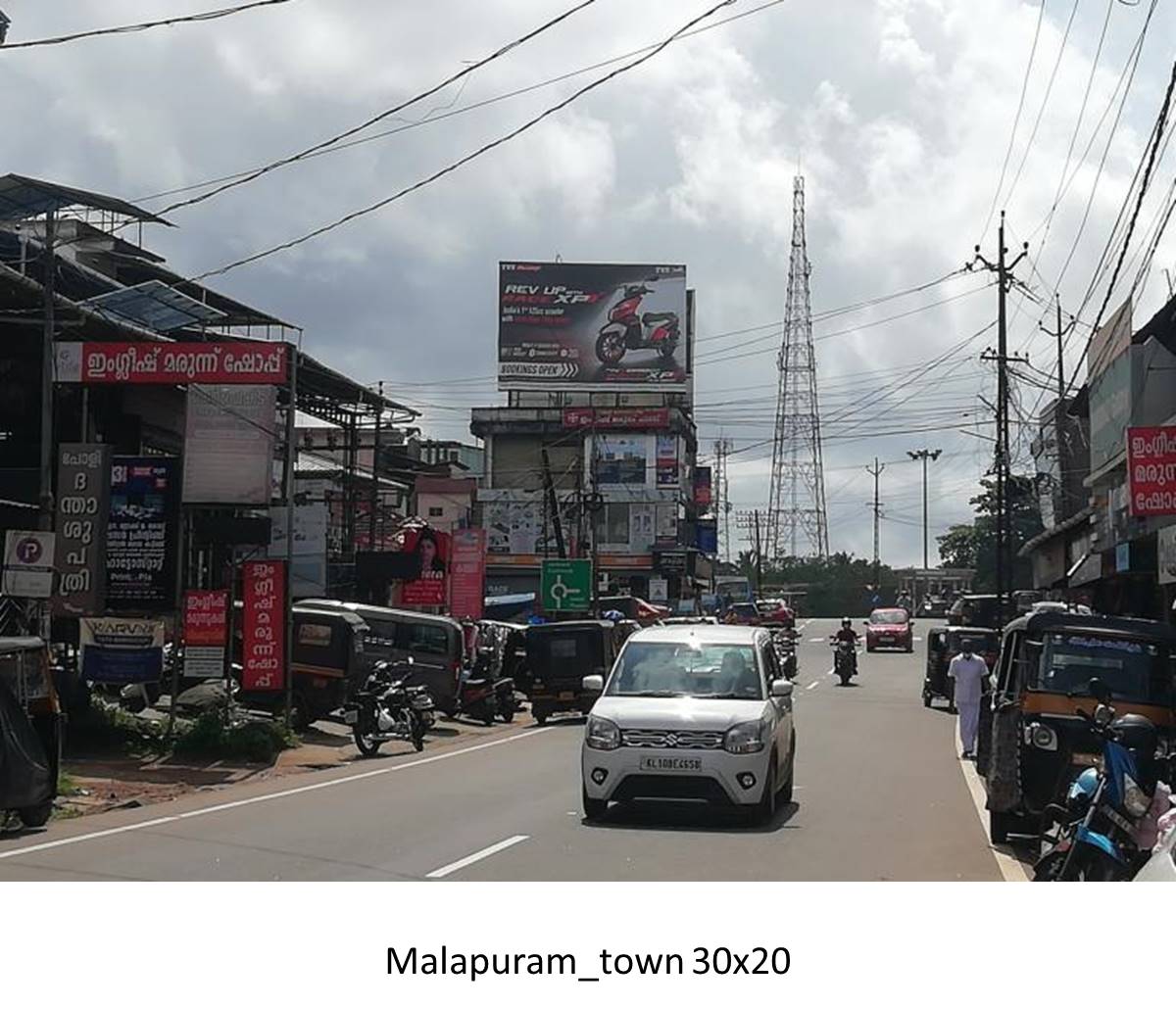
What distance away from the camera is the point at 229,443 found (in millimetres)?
24922

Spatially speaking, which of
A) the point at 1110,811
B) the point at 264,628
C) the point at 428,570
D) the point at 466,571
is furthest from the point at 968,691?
the point at 466,571

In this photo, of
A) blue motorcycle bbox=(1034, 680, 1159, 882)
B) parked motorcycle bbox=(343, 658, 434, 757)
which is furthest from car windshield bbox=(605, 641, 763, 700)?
parked motorcycle bbox=(343, 658, 434, 757)

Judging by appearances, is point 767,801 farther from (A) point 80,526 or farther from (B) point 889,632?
(B) point 889,632

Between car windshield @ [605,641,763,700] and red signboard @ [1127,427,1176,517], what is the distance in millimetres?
10483

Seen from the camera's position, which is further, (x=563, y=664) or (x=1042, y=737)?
(x=563, y=664)

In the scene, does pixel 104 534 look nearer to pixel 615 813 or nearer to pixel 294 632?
pixel 294 632

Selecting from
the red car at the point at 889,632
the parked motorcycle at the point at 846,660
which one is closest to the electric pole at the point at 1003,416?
the parked motorcycle at the point at 846,660

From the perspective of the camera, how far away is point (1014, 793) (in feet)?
42.5

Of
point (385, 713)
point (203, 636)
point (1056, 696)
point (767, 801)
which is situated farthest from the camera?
point (385, 713)

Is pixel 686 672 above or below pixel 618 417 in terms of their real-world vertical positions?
below

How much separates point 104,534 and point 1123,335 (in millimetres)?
21806

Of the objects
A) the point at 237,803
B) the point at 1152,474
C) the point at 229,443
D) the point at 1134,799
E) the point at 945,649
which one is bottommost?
the point at 237,803

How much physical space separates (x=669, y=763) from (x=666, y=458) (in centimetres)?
6609

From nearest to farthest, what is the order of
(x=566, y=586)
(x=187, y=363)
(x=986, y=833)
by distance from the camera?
1. (x=986, y=833)
2. (x=187, y=363)
3. (x=566, y=586)
